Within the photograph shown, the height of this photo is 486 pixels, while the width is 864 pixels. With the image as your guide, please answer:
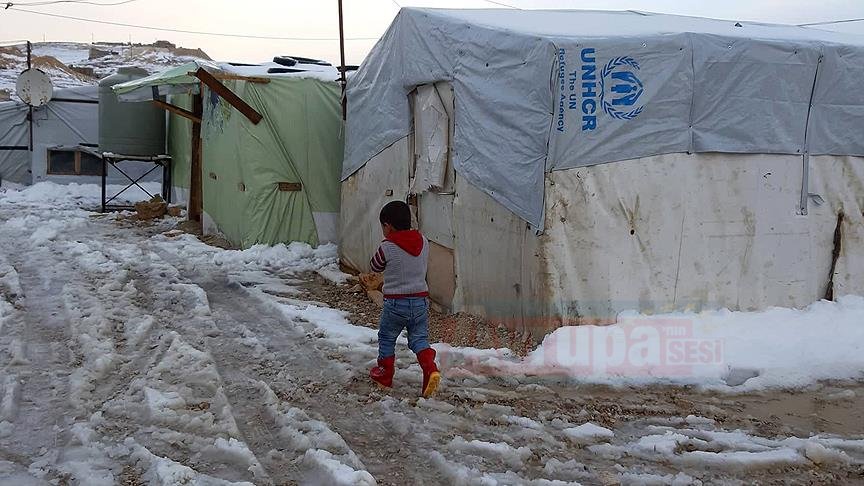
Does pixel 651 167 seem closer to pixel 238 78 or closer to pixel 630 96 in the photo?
pixel 630 96

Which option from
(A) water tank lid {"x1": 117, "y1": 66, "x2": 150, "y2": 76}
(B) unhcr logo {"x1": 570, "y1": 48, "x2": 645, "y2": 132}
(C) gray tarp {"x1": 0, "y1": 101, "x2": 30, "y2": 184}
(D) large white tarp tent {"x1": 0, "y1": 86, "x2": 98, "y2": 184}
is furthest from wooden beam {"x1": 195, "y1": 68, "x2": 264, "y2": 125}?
(C) gray tarp {"x1": 0, "y1": 101, "x2": 30, "y2": 184}

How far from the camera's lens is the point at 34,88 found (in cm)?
1983

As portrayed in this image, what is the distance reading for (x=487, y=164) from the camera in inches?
271

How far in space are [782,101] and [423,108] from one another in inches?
140

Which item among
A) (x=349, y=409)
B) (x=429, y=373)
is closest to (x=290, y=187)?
(x=429, y=373)

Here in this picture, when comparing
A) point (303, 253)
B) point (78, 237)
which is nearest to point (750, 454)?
point (303, 253)

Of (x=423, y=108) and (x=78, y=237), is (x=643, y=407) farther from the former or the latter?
(x=78, y=237)

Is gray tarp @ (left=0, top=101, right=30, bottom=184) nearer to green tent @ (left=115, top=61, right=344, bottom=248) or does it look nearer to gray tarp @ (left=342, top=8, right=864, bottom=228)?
green tent @ (left=115, top=61, right=344, bottom=248)

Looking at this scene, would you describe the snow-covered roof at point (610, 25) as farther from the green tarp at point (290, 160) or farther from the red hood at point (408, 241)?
the green tarp at point (290, 160)

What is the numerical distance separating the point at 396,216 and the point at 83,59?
135 feet

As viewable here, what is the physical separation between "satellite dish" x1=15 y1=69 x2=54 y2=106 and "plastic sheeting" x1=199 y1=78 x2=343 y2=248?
11195 mm

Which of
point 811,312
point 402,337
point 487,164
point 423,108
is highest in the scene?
point 423,108

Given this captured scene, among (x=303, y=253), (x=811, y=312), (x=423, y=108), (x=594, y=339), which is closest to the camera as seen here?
(x=594, y=339)

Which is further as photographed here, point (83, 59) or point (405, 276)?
point (83, 59)
